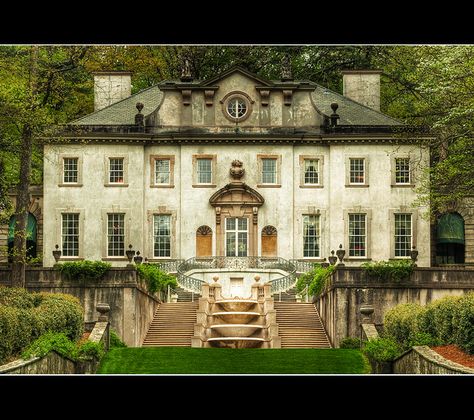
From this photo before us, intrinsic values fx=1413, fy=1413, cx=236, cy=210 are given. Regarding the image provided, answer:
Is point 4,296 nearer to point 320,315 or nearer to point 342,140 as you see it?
point 320,315

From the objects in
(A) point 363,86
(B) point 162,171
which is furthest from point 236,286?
(A) point 363,86

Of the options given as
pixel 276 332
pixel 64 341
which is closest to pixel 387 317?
pixel 276 332

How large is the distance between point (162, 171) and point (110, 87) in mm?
5207

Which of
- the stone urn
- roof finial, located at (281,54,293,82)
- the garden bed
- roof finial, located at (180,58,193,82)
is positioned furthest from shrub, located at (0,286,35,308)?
roof finial, located at (281,54,293,82)

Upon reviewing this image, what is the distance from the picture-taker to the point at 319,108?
48.7 m

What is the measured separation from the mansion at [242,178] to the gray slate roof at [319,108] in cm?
5

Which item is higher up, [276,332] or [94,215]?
[94,215]

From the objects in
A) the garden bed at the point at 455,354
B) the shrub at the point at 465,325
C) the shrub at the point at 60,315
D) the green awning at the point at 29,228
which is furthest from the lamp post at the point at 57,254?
the shrub at the point at 465,325

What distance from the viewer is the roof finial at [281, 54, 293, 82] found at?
146 feet

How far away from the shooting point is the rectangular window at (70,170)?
152 feet

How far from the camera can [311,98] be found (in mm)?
48281

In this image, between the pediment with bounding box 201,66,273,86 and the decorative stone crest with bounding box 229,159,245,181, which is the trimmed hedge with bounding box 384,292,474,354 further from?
the decorative stone crest with bounding box 229,159,245,181

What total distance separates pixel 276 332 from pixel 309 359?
12.3 ft

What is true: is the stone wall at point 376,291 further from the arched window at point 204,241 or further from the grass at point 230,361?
the arched window at point 204,241
